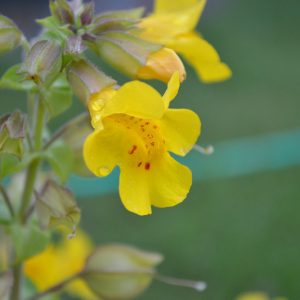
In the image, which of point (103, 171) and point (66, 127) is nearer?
point (103, 171)

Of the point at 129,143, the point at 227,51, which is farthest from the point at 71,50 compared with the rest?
the point at 227,51

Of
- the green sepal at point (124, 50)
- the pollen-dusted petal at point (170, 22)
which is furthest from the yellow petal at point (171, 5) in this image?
the green sepal at point (124, 50)

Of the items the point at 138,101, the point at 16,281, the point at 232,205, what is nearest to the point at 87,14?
the point at 138,101

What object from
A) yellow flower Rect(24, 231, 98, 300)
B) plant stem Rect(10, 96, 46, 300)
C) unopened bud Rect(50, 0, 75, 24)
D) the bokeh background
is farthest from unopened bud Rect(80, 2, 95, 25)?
the bokeh background

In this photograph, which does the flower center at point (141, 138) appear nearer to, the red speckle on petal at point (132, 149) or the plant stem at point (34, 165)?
the red speckle on petal at point (132, 149)

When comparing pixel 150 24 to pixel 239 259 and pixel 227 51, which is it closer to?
pixel 239 259

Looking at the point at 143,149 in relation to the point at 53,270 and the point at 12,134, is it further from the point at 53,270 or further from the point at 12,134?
the point at 53,270
